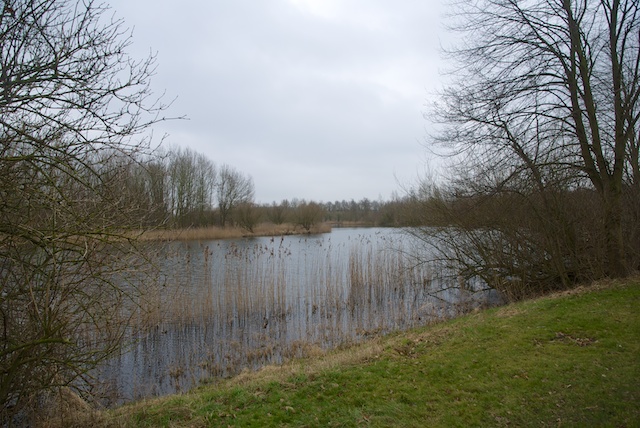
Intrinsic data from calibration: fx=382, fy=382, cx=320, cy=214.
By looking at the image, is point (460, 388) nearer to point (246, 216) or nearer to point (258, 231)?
point (258, 231)

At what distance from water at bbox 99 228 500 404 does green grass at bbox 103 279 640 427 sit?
1.76 meters

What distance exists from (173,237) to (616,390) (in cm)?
654

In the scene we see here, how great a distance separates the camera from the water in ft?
23.1

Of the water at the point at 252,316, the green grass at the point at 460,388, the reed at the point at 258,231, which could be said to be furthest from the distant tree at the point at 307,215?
the green grass at the point at 460,388

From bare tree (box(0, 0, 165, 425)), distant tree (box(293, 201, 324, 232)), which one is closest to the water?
bare tree (box(0, 0, 165, 425))

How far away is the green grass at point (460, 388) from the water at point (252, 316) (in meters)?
1.76

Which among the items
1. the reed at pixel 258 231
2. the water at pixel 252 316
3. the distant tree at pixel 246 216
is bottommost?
the water at pixel 252 316

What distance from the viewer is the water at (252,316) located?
7051 millimetres

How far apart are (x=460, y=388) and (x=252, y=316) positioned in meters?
6.99

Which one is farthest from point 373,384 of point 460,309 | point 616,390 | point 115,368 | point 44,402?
point 460,309

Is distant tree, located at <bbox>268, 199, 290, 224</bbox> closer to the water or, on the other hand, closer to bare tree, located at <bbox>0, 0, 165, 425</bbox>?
the water

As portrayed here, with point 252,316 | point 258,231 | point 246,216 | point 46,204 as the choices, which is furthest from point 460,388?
point 246,216

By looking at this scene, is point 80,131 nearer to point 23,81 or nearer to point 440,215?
point 23,81

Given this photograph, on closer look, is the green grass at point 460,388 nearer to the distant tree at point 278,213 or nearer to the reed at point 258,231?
the reed at point 258,231
